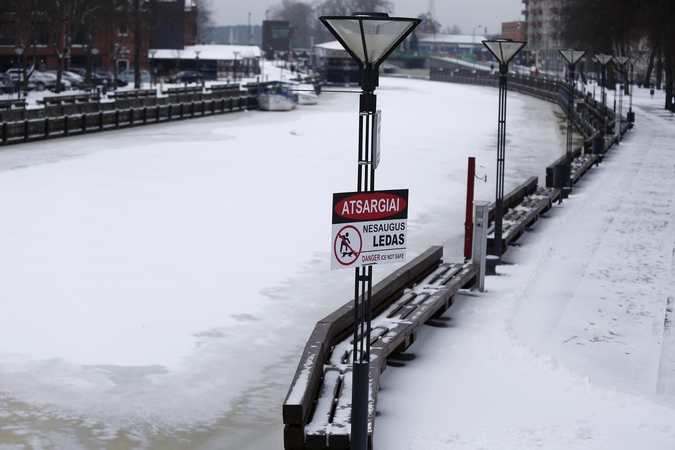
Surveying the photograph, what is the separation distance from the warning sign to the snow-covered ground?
166cm

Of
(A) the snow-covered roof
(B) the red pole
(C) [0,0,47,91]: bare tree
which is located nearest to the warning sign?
(B) the red pole

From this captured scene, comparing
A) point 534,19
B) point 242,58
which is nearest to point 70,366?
point 242,58

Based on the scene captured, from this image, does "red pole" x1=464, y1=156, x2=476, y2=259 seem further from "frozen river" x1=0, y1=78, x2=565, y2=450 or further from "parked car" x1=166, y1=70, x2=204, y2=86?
"parked car" x1=166, y1=70, x2=204, y2=86

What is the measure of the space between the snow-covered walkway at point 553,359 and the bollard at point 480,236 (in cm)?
27

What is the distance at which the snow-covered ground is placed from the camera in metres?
8.23

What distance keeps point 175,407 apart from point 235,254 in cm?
600

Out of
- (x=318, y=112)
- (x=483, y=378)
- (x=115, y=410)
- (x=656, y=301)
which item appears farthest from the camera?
(x=318, y=112)

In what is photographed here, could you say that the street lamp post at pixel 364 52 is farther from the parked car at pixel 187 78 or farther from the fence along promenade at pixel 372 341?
the parked car at pixel 187 78

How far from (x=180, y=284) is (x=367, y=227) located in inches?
248

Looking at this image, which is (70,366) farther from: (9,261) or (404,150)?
(404,150)

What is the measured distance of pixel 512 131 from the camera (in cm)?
3912

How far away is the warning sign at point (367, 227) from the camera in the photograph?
21.1 ft

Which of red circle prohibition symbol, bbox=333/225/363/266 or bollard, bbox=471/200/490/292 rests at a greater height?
red circle prohibition symbol, bbox=333/225/363/266

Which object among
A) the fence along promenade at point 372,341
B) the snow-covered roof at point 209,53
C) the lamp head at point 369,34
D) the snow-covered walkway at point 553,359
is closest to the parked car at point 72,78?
the snow-covered roof at point 209,53
